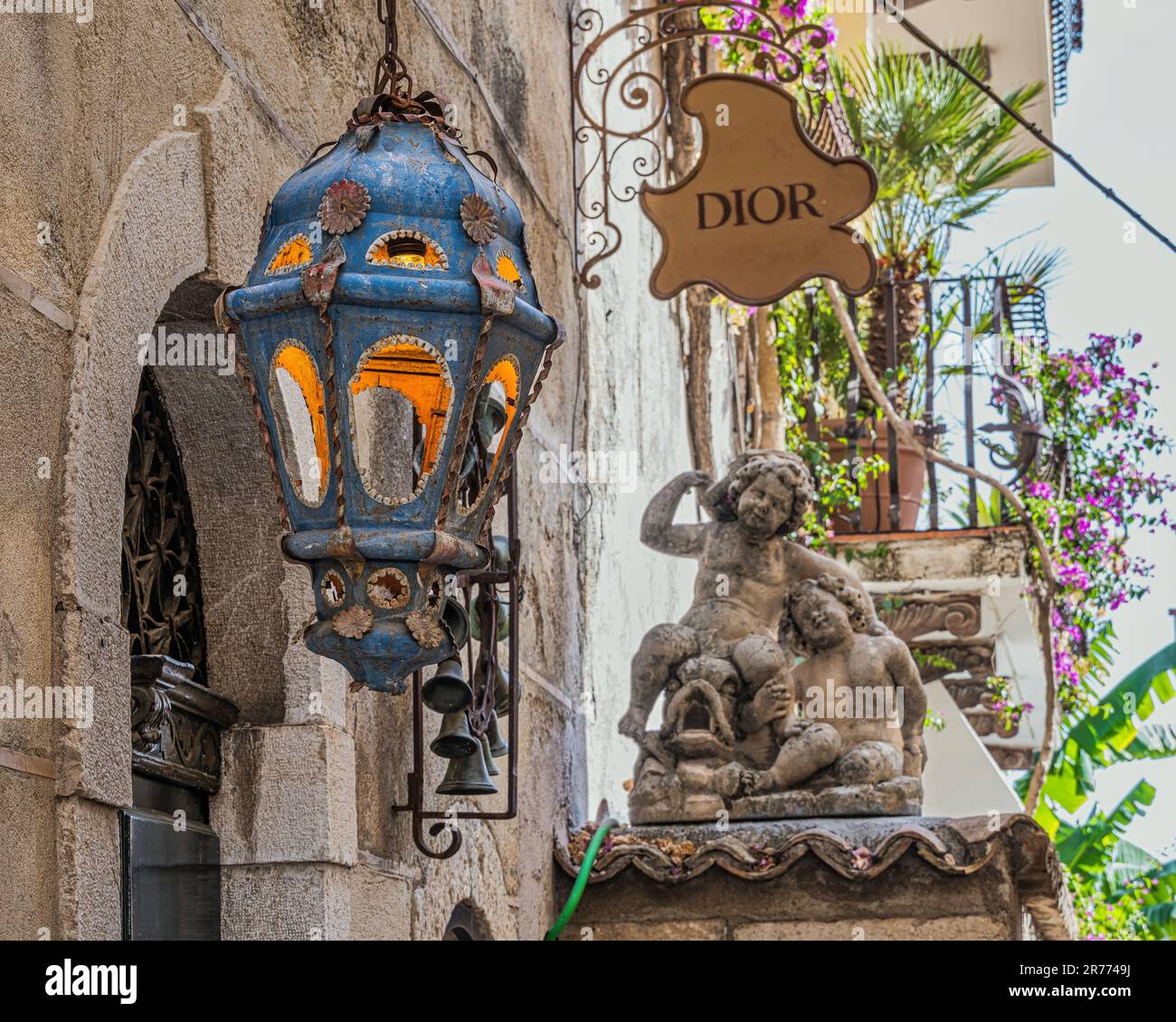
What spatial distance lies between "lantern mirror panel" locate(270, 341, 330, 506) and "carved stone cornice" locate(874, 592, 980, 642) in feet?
31.6

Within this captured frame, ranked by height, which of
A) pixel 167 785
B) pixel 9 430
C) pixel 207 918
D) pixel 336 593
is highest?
pixel 9 430

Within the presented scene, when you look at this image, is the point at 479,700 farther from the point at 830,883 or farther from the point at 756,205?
the point at 756,205

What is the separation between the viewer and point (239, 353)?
3.06m

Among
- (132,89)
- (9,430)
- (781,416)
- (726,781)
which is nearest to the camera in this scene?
(9,430)

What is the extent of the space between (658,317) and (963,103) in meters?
4.84

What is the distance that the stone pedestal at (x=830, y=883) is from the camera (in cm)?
582

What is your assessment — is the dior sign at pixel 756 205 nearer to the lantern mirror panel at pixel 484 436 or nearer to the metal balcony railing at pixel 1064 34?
the lantern mirror panel at pixel 484 436

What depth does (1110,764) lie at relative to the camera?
15938 millimetres

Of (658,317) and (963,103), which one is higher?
(963,103)

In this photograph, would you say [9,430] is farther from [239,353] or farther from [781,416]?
[781,416]

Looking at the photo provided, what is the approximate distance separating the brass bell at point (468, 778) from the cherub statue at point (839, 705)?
185cm

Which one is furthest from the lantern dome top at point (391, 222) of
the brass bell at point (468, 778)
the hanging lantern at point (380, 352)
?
the brass bell at point (468, 778)

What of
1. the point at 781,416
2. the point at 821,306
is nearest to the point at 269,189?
the point at 781,416

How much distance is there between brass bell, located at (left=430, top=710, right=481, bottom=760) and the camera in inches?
170
